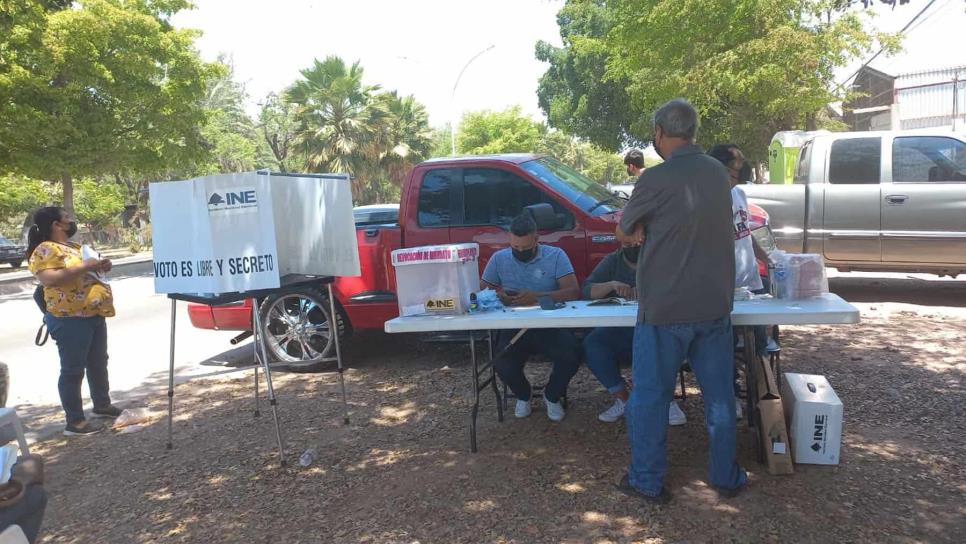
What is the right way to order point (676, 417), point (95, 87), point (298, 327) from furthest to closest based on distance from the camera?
1. point (95, 87)
2. point (298, 327)
3. point (676, 417)

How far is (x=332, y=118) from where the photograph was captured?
33.0 m

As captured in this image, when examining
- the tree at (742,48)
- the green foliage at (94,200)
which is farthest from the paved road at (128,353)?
the green foliage at (94,200)

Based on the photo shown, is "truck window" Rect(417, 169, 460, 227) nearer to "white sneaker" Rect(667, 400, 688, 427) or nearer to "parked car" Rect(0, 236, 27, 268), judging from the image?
"white sneaker" Rect(667, 400, 688, 427)

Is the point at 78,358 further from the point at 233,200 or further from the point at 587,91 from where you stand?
the point at 587,91

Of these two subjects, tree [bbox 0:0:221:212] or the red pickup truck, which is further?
tree [bbox 0:0:221:212]

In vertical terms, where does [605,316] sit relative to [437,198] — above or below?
below

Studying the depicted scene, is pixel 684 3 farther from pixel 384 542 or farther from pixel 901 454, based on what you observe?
pixel 384 542

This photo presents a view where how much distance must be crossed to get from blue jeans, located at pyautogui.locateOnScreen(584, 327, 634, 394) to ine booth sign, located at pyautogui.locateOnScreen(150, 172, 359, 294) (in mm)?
1602

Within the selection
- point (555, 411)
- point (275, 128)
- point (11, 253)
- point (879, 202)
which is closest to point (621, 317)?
point (555, 411)

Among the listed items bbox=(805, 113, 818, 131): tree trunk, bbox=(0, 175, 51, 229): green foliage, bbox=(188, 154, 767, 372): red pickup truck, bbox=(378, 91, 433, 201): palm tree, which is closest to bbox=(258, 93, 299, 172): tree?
bbox=(378, 91, 433, 201): palm tree

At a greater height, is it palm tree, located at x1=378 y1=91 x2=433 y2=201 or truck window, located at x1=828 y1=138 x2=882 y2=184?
palm tree, located at x1=378 y1=91 x2=433 y2=201

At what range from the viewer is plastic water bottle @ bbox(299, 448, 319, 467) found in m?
4.22

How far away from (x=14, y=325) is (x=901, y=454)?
38.3 feet

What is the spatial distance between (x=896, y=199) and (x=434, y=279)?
20.2ft
